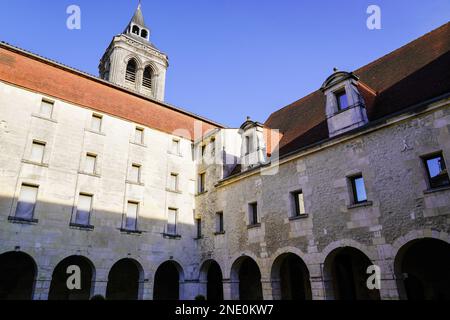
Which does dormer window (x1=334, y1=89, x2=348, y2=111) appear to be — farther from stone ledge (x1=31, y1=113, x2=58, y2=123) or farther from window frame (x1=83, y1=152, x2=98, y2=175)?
stone ledge (x1=31, y1=113, x2=58, y2=123)

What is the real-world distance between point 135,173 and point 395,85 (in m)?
13.7

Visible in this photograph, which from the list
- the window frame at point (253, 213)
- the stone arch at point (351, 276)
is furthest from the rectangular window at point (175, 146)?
the stone arch at point (351, 276)

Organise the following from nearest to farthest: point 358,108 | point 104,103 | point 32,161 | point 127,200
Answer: point 358,108
point 32,161
point 127,200
point 104,103

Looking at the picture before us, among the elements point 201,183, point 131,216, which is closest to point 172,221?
point 131,216

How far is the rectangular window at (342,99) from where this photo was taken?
13875 millimetres

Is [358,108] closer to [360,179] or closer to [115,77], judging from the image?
[360,179]

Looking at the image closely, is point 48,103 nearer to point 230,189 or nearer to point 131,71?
point 230,189

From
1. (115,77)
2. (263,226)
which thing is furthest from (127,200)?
(115,77)

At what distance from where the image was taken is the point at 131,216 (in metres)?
17.3

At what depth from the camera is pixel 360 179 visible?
12.3 metres

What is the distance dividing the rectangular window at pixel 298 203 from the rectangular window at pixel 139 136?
9.65 metres

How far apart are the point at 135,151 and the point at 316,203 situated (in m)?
10.5

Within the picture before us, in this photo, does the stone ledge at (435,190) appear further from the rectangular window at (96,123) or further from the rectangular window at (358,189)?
the rectangular window at (96,123)
